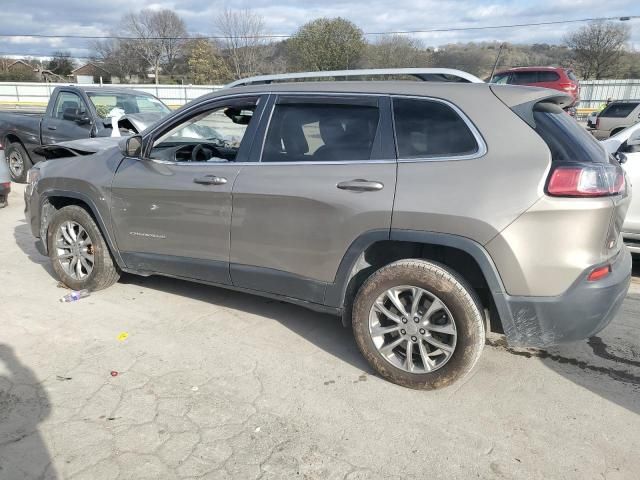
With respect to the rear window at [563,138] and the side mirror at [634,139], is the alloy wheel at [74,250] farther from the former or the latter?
the side mirror at [634,139]

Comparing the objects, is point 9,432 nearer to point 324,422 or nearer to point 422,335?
point 324,422

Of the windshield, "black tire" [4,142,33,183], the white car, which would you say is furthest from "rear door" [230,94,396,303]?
"black tire" [4,142,33,183]

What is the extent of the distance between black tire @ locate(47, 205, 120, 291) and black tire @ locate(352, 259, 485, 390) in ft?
8.18

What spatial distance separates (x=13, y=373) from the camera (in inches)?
132

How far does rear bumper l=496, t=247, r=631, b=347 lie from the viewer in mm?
2787

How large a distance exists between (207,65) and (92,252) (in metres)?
50.1

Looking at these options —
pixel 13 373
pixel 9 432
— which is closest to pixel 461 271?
pixel 9 432

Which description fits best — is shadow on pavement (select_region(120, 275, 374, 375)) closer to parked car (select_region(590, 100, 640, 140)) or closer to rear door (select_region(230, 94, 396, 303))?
rear door (select_region(230, 94, 396, 303))

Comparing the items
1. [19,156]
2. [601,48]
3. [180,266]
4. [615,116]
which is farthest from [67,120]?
[601,48]

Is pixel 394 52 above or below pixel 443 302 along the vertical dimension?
above

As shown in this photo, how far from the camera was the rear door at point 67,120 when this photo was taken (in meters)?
8.54

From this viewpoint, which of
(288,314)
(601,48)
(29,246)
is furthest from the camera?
(601,48)

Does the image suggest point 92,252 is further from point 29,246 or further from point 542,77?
point 542,77

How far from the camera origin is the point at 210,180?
371 cm
